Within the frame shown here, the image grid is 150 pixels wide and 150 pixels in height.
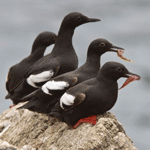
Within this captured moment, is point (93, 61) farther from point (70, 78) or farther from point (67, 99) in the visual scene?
point (67, 99)

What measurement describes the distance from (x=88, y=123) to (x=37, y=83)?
8.24 ft

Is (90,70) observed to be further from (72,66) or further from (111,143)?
(111,143)

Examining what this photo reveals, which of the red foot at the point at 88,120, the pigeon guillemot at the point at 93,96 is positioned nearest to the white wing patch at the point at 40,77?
the pigeon guillemot at the point at 93,96

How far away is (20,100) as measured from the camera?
1112cm

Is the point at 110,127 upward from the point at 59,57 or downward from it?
downward

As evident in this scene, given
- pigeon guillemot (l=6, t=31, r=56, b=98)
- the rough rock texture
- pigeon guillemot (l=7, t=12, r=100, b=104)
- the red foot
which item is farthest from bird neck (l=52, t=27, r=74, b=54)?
the red foot

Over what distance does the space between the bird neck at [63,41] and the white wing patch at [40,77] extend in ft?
2.41

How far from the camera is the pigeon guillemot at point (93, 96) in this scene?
8.59 metres

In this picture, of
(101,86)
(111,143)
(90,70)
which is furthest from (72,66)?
(111,143)

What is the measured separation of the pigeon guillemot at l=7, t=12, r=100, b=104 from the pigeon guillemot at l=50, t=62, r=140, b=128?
5.74 ft

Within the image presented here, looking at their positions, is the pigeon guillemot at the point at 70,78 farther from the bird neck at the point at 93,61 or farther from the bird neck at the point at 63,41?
the bird neck at the point at 63,41

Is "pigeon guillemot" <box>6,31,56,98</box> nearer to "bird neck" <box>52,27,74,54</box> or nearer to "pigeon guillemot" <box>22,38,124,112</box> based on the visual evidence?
"bird neck" <box>52,27,74,54</box>

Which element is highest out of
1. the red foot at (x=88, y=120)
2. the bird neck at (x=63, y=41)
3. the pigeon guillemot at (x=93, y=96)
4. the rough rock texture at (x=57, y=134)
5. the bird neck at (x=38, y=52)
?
the bird neck at (x=63, y=41)

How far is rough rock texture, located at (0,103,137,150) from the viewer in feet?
27.0
